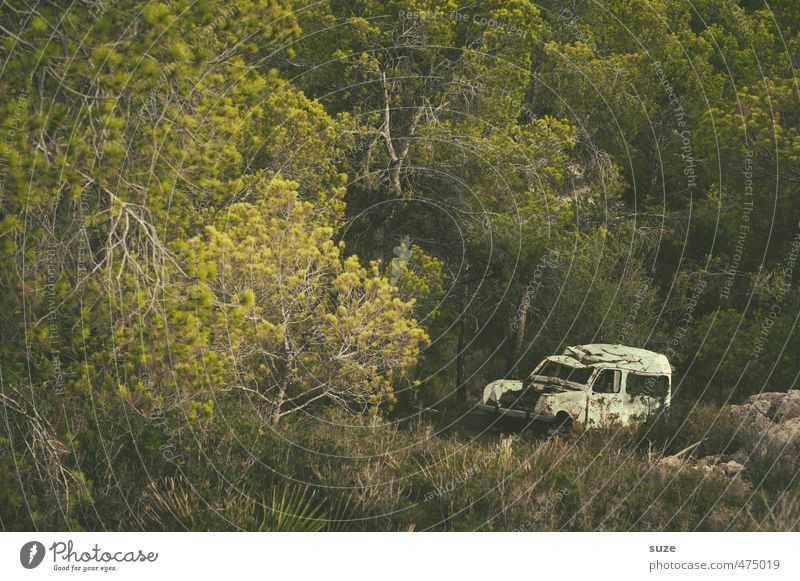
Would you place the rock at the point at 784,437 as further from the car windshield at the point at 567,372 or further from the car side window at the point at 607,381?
the car windshield at the point at 567,372

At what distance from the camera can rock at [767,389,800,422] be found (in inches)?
558

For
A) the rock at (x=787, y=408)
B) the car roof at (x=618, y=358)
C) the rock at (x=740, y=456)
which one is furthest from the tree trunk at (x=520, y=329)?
the rock at (x=740, y=456)

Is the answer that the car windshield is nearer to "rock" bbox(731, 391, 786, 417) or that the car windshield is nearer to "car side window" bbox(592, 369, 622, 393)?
"car side window" bbox(592, 369, 622, 393)

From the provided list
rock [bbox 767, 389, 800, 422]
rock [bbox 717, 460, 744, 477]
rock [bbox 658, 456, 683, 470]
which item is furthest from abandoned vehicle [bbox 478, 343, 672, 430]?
rock [bbox 717, 460, 744, 477]

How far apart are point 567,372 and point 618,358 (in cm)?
90

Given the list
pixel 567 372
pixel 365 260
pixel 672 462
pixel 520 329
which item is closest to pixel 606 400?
pixel 567 372

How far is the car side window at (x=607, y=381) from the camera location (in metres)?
16.0

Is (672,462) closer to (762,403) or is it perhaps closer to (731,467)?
(731,467)

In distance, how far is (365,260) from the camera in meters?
19.3

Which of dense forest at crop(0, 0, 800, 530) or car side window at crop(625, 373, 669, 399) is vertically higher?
dense forest at crop(0, 0, 800, 530)

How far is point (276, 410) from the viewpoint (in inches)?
585

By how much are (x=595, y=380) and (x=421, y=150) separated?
5515 millimetres

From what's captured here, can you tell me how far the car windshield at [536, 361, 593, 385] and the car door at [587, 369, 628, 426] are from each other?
0.84 ft

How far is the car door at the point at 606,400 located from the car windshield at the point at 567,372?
10.1 inches
